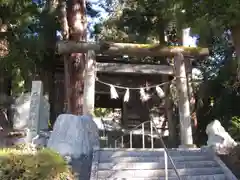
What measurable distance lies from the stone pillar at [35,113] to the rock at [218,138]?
4.50 meters

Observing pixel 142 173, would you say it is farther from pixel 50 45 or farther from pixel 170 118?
pixel 50 45

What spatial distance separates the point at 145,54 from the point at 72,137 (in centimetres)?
545

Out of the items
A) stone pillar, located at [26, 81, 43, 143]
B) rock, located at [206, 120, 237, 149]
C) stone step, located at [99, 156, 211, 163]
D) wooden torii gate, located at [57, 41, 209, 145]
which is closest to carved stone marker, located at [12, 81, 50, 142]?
stone pillar, located at [26, 81, 43, 143]

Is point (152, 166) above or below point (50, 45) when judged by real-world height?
below

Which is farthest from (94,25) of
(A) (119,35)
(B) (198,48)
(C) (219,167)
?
(C) (219,167)

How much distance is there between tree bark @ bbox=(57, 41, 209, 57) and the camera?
1130 cm

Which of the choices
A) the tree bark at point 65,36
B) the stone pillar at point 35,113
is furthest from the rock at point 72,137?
the tree bark at point 65,36

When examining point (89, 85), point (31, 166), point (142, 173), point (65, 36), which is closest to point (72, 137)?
point (142, 173)

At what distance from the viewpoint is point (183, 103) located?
11289 millimetres

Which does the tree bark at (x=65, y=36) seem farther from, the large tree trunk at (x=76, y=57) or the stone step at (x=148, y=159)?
the stone step at (x=148, y=159)

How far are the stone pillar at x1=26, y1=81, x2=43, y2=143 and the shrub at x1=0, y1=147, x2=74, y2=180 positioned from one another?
378 centimetres

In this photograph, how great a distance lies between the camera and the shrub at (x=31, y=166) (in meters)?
5.17

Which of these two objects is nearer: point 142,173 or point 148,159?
point 142,173

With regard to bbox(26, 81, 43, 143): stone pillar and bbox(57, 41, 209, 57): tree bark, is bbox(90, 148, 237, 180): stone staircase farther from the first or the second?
bbox(57, 41, 209, 57): tree bark
